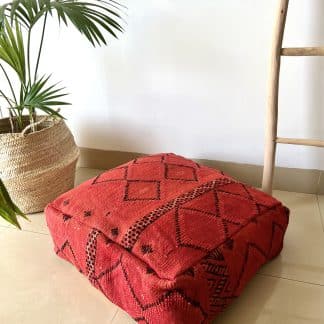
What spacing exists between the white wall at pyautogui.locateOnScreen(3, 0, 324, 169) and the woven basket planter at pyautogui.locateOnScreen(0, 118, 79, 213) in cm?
25

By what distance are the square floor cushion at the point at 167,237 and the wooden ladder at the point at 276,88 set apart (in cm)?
20

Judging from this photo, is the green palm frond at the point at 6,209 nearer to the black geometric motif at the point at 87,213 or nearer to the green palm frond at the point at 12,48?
the black geometric motif at the point at 87,213

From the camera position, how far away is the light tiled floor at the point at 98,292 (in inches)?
30.7

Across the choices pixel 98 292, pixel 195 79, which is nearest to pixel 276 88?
pixel 195 79

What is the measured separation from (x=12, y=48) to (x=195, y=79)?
576mm

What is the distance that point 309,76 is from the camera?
3.53 feet

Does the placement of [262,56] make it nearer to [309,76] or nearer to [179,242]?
[309,76]

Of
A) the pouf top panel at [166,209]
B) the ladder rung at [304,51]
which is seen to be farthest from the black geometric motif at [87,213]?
the ladder rung at [304,51]

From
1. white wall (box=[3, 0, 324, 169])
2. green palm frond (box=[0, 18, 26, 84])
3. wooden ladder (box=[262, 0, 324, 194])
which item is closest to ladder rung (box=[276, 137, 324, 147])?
wooden ladder (box=[262, 0, 324, 194])

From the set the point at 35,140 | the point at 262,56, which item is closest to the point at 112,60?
the point at 35,140

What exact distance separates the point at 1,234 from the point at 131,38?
30.6 inches

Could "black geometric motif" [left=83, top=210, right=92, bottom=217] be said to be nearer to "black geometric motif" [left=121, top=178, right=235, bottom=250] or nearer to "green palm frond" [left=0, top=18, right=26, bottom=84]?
"black geometric motif" [left=121, top=178, right=235, bottom=250]

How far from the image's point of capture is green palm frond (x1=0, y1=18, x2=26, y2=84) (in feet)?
3.18

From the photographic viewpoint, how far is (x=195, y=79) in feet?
3.93
